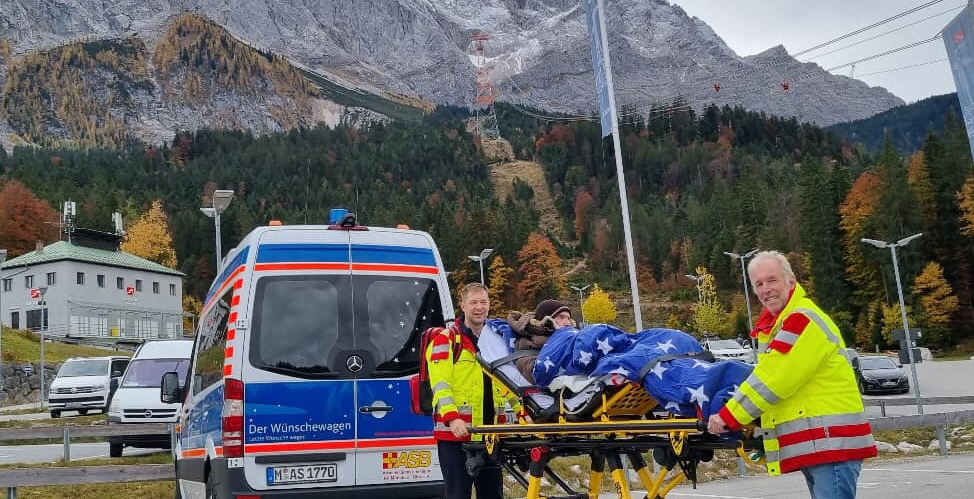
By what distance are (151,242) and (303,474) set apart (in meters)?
127

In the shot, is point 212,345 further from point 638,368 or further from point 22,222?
point 22,222

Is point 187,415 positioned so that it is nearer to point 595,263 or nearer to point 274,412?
point 274,412

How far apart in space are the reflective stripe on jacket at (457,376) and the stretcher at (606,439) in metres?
0.17

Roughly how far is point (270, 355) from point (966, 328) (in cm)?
7696

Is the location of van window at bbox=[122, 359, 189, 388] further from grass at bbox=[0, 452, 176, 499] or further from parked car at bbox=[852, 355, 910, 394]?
parked car at bbox=[852, 355, 910, 394]

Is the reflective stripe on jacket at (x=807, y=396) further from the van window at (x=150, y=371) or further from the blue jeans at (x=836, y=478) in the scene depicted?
the van window at (x=150, y=371)

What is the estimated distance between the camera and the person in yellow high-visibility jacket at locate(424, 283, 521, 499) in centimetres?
653

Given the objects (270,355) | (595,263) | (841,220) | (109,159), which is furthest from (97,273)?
(109,159)

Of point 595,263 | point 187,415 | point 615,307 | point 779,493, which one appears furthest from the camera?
point 595,263

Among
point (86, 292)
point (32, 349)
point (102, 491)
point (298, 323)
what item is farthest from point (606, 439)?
point (86, 292)

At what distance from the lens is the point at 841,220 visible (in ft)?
287

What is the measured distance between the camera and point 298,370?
22.9 ft

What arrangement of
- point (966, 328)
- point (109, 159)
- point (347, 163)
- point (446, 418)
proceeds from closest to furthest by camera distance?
1. point (446, 418)
2. point (966, 328)
3. point (109, 159)
4. point (347, 163)

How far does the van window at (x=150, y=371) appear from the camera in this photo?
61.8 ft
